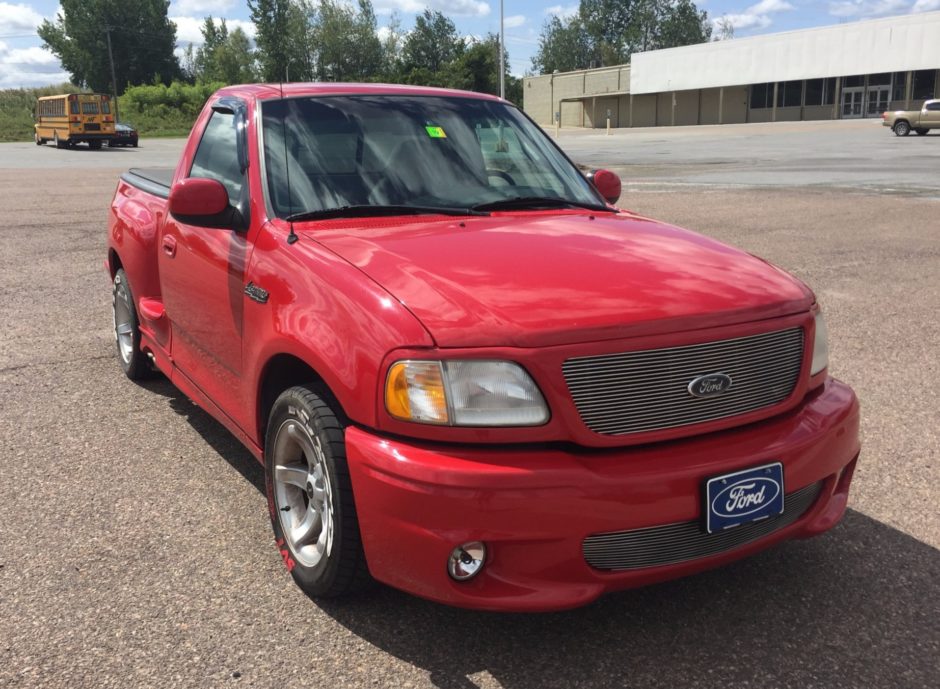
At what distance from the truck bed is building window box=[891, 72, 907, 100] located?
215 feet

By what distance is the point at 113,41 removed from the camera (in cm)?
9912

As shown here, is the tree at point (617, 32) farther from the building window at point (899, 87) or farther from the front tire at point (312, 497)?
the front tire at point (312, 497)

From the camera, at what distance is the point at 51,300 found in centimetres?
796

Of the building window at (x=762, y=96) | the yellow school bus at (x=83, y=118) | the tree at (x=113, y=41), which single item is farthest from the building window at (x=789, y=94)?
the tree at (x=113, y=41)

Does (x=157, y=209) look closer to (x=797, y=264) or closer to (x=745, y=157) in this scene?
(x=797, y=264)

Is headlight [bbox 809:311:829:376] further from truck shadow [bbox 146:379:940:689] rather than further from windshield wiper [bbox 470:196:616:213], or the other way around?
windshield wiper [bbox 470:196:616:213]

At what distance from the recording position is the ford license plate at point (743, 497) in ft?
8.17

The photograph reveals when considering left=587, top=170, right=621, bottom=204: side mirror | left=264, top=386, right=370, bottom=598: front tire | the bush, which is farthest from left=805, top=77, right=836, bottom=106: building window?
left=264, top=386, right=370, bottom=598: front tire

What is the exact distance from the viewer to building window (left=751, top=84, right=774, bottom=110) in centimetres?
6969

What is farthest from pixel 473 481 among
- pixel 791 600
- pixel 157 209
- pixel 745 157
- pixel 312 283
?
pixel 745 157

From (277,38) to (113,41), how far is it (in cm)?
1862

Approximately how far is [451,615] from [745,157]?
90.0 ft

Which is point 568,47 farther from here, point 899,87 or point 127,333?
point 127,333

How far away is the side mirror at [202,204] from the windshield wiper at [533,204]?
3.14 feet
